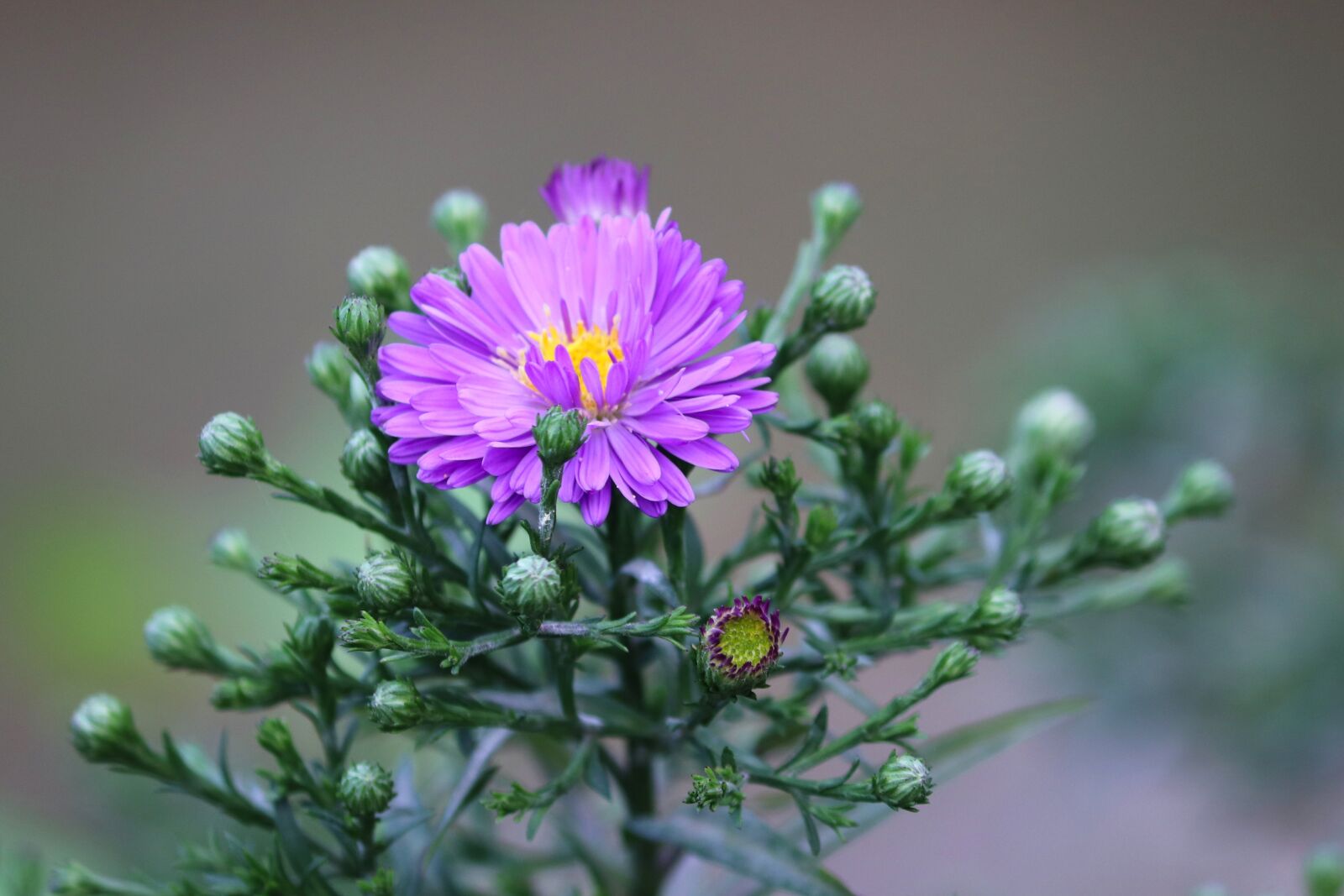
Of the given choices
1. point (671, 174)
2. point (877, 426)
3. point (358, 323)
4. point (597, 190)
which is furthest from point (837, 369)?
point (671, 174)

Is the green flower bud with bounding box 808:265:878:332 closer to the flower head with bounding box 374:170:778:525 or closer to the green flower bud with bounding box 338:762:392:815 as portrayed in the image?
the flower head with bounding box 374:170:778:525

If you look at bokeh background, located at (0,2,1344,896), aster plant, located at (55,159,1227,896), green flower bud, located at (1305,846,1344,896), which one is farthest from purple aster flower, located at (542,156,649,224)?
bokeh background, located at (0,2,1344,896)

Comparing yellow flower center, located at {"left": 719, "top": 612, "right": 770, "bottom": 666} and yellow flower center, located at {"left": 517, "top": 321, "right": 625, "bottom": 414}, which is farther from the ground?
yellow flower center, located at {"left": 517, "top": 321, "right": 625, "bottom": 414}

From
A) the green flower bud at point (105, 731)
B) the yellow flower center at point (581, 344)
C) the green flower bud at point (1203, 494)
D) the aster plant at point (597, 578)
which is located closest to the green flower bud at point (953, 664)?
the aster plant at point (597, 578)

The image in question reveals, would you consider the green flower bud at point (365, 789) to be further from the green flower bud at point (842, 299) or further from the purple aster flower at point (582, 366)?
the green flower bud at point (842, 299)

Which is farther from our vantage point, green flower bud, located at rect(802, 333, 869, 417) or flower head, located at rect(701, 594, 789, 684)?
green flower bud, located at rect(802, 333, 869, 417)

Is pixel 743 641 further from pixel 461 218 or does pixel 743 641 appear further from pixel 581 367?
pixel 461 218

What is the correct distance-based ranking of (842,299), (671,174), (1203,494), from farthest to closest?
(671,174) < (1203,494) < (842,299)
